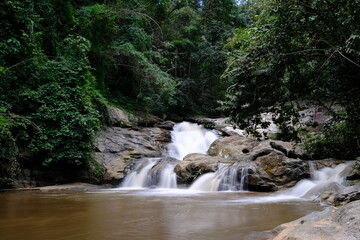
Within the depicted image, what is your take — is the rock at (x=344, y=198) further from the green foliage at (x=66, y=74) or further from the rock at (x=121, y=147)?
the rock at (x=121, y=147)

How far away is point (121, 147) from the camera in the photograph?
13.8 meters

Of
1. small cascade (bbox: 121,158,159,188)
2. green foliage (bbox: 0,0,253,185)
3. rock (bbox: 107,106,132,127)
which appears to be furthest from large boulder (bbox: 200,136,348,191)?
rock (bbox: 107,106,132,127)

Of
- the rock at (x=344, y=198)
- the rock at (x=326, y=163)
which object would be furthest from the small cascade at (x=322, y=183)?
the rock at (x=344, y=198)

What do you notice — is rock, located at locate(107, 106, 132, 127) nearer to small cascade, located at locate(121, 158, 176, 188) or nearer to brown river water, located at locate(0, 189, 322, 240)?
small cascade, located at locate(121, 158, 176, 188)

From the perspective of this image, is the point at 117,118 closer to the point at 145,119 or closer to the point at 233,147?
the point at 145,119

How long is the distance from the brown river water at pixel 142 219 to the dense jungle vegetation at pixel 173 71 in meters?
1.95

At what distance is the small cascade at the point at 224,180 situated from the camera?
10.2m

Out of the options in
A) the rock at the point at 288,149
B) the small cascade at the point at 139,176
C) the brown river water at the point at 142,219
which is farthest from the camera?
the small cascade at the point at 139,176

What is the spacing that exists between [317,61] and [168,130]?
13326 mm

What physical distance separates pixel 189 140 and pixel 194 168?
19.8 ft

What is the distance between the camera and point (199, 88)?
24.6m

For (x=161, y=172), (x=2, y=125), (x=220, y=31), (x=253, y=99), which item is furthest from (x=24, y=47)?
(x=220, y=31)

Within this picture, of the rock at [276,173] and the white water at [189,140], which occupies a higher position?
the white water at [189,140]

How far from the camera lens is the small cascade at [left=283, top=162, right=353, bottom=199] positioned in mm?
8438
